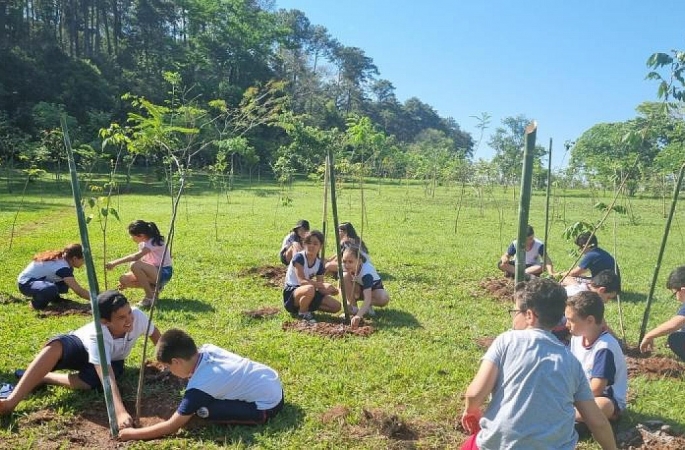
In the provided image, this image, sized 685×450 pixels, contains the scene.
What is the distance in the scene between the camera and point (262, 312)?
6652mm

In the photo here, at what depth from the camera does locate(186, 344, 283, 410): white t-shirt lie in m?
3.68

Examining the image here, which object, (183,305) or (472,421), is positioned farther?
(183,305)

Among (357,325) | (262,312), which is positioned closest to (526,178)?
(357,325)

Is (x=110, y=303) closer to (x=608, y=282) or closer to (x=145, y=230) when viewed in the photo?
(x=145, y=230)

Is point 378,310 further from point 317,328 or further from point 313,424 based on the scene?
point 313,424

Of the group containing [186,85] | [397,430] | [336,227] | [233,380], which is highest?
[186,85]

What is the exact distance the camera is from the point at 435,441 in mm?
3783

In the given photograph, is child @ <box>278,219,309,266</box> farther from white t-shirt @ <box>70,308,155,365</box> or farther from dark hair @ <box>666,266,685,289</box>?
dark hair @ <box>666,266,685,289</box>

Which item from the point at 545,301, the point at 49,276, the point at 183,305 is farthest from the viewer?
the point at 183,305

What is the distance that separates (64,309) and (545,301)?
564 cm

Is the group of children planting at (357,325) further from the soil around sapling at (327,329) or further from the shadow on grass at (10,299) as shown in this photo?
the shadow on grass at (10,299)

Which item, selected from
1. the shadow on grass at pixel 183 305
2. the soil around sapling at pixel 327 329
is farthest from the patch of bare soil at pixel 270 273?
the soil around sapling at pixel 327 329

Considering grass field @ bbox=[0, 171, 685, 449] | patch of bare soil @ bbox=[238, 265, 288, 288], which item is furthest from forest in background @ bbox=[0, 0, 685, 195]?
patch of bare soil @ bbox=[238, 265, 288, 288]

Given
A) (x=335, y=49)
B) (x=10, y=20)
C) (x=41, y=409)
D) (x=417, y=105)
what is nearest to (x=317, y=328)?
(x=41, y=409)
